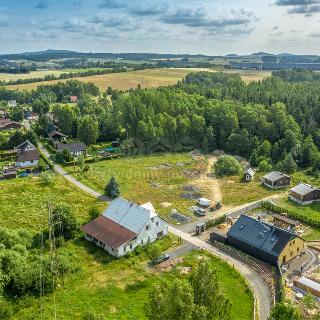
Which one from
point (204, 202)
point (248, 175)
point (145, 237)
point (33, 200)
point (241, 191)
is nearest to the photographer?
point (145, 237)

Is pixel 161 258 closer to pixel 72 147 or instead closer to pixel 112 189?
pixel 112 189

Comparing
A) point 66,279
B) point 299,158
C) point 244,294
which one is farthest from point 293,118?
point 66,279

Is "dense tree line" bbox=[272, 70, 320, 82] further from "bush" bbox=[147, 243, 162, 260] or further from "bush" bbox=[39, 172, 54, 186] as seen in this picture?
"bush" bbox=[147, 243, 162, 260]

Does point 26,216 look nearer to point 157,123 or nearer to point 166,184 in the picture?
point 166,184

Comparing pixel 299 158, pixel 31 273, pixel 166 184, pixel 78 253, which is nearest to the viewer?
pixel 31 273

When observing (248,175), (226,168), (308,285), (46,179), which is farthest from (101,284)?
(226,168)

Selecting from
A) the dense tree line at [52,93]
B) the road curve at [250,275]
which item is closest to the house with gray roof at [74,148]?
the road curve at [250,275]
